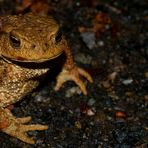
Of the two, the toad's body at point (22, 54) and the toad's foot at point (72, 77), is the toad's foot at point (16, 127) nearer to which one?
the toad's body at point (22, 54)

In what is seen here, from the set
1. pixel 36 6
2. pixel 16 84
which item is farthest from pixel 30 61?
pixel 36 6

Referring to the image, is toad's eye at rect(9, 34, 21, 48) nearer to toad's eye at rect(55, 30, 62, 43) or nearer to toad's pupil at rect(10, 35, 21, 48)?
toad's pupil at rect(10, 35, 21, 48)

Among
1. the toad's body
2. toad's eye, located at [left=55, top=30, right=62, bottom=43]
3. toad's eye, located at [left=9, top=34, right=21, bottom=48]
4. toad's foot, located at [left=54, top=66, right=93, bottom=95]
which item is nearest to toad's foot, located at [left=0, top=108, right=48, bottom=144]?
the toad's body

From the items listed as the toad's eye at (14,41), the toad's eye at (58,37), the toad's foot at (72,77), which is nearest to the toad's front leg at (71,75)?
the toad's foot at (72,77)

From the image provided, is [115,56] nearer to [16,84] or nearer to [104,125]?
[104,125]

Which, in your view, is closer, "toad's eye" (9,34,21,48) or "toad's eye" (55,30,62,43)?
"toad's eye" (9,34,21,48)
